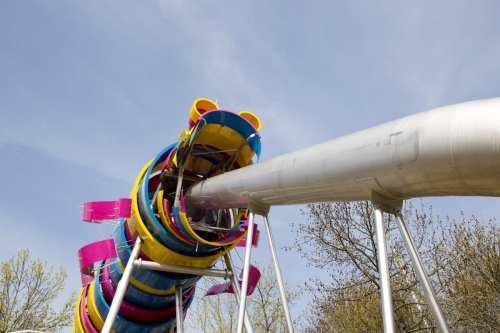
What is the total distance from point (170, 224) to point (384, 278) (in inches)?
160

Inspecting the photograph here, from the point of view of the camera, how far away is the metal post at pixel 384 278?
332 cm

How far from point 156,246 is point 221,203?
4.10 ft

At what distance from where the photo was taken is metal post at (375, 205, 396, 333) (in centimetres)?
332

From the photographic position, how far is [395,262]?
14742mm

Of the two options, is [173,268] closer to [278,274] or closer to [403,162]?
[278,274]

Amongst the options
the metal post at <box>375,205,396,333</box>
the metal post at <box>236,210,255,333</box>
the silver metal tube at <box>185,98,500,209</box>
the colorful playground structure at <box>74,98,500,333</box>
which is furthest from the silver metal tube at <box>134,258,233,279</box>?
the metal post at <box>375,205,396,333</box>

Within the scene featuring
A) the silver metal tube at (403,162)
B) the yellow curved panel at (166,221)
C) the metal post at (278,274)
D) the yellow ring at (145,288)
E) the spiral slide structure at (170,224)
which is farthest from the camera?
the yellow ring at (145,288)

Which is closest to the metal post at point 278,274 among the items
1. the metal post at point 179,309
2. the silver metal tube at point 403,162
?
the silver metal tube at point 403,162

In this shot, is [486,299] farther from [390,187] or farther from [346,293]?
[390,187]

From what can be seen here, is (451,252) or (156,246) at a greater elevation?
(451,252)

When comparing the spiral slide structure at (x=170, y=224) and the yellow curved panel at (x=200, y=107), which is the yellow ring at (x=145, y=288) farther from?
the yellow curved panel at (x=200, y=107)

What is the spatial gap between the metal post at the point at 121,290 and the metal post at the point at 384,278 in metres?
4.31

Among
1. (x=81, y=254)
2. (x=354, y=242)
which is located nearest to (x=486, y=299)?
(x=354, y=242)

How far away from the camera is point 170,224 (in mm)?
6852
